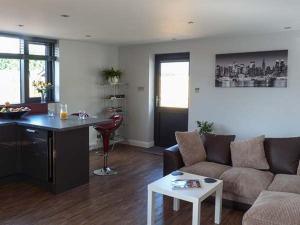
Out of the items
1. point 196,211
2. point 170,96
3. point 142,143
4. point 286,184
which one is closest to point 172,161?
point 196,211

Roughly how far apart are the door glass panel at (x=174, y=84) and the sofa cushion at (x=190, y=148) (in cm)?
236

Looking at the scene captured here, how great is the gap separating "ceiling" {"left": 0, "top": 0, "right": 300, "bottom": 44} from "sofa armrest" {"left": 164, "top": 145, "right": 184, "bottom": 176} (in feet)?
5.82

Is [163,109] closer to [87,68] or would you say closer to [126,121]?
[126,121]

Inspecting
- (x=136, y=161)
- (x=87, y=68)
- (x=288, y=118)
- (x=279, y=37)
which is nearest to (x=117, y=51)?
A: (x=87, y=68)

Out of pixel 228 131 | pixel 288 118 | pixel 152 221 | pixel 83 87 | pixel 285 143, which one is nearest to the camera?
pixel 152 221

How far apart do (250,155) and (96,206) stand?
2.03 metres

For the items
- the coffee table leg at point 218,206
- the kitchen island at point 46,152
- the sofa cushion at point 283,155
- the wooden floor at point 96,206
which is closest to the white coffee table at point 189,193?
the coffee table leg at point 218,206

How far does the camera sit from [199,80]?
5.96 metres

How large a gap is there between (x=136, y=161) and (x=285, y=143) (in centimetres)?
282

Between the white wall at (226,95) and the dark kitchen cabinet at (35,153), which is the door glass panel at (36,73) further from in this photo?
the white wall at (226,95)

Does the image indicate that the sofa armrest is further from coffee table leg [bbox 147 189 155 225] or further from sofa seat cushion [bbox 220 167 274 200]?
coffee table leg [bbox 147 189 155 225]

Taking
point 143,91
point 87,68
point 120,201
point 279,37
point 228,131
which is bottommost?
point 120,201

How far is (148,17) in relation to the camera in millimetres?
3885

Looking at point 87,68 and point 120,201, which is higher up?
point 87,68
